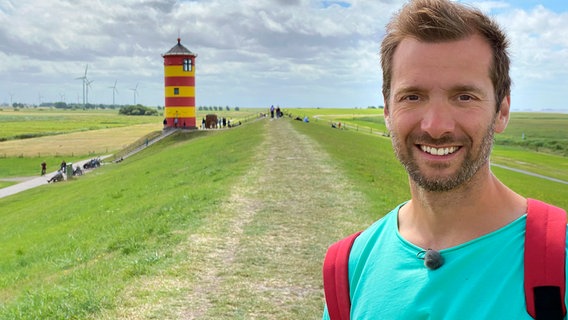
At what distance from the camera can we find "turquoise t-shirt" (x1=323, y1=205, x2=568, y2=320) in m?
1.81

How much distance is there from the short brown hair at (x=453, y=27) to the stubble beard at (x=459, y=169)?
182mm

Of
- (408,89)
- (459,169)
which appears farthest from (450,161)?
(408,89)

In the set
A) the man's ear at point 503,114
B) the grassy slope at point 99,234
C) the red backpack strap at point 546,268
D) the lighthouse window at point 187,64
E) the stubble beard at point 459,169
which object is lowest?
the grassy slope at point 99,234

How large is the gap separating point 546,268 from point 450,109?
622 mm

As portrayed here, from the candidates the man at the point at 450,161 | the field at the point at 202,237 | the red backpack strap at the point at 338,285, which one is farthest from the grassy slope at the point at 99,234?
the man at the point at 450,161

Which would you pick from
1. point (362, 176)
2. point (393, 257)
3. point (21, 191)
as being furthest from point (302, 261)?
point (21, 191)

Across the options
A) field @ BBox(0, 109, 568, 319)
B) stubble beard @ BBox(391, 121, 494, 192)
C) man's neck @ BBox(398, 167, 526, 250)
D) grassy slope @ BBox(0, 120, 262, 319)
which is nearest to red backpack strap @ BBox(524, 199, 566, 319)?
man's neck @ BBox(398, 167, 526, 250)

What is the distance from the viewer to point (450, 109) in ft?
6.49

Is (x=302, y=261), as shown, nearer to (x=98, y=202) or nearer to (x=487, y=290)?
(x=487, y=290)

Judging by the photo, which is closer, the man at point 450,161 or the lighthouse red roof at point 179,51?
the man at point 450,161

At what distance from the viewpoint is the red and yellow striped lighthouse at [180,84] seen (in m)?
52.1

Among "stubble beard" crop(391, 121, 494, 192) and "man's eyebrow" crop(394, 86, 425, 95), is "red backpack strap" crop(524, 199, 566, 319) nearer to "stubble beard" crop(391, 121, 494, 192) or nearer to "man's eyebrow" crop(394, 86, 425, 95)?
"stubble beard" crop(391, 121, 494, 192)

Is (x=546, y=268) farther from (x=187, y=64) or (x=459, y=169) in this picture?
(x=187, y=64)

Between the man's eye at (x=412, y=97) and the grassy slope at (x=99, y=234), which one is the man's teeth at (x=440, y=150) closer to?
the man's eye at (x=412, y=97)
